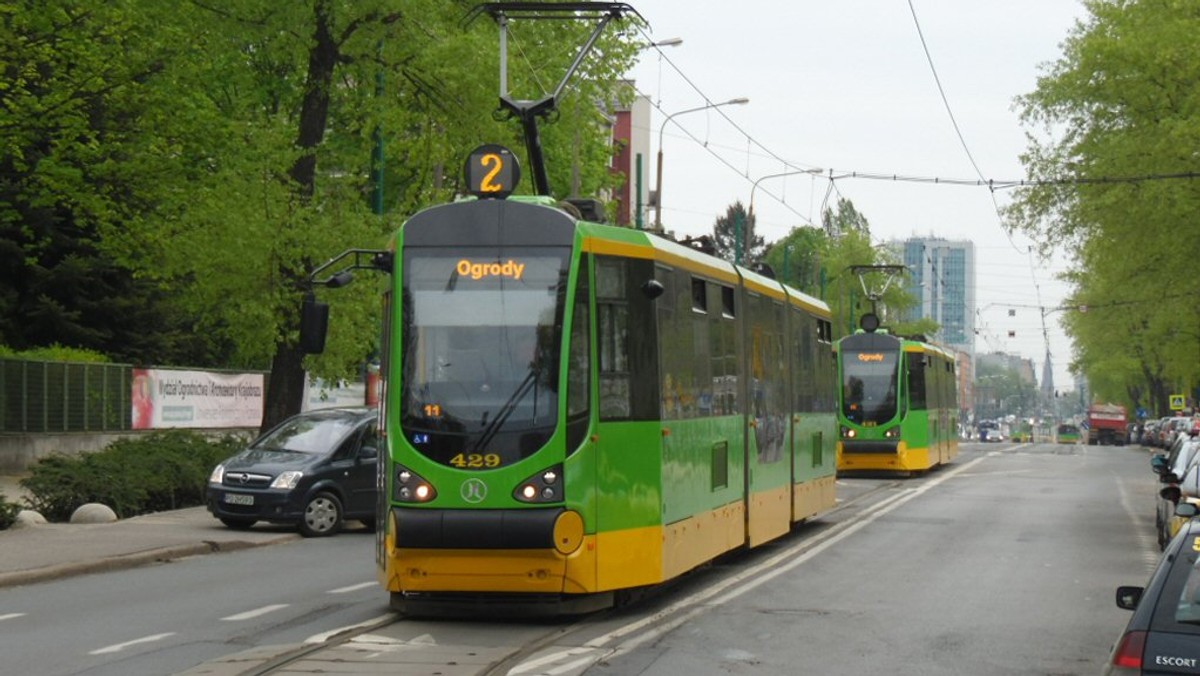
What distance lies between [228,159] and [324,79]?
6.54ft

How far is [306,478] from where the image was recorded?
2391 cm

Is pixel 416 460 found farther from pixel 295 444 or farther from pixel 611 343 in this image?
pixel 295 444

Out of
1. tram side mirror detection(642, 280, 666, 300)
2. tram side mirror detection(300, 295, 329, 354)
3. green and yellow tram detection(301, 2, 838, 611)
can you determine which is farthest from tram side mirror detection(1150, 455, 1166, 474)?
tram side mirror detection(300, 295, 329, 354)

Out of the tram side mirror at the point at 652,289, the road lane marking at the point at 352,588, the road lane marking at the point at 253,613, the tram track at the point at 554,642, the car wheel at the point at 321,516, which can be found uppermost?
the tram side mirror at the point at 652,289

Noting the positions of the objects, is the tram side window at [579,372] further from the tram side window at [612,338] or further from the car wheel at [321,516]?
the car wheel at [321,516]

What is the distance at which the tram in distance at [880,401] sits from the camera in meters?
43.5

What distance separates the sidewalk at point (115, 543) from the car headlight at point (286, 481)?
614mm

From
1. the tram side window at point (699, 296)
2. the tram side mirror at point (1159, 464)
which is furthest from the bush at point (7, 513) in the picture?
the tram side mirror at point (1159, 464)

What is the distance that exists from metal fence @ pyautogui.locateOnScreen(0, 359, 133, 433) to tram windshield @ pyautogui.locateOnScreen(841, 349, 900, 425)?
16.0 metres

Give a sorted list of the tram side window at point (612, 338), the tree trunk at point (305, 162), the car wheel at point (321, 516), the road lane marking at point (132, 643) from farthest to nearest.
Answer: the tree trunk at point (305, 162)
the car wheel at point (321, 516)
the tram side window at point (612, 338)
the road lane marking at point (132, 643)

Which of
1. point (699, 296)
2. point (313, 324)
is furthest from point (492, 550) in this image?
point (699, 296)

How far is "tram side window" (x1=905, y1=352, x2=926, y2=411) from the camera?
43938 millimetres

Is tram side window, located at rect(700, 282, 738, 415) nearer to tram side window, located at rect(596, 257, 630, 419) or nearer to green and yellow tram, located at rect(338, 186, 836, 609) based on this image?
green and yellow tram, located at rect(338, 186, 836, 609)

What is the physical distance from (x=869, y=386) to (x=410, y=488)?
100.0ft
